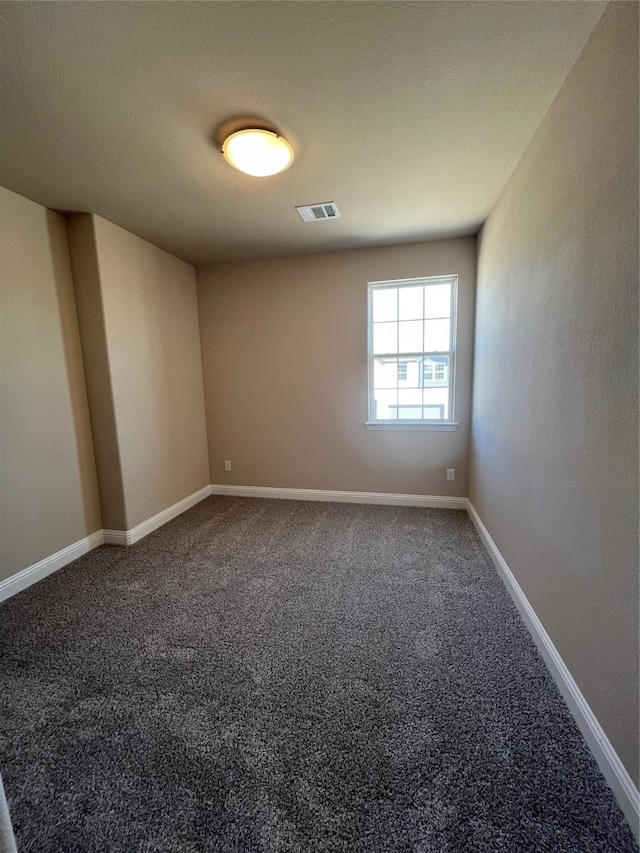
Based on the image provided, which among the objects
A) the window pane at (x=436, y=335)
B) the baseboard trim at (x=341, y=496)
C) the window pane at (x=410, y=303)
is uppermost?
the window pane at (x=410, y=303)

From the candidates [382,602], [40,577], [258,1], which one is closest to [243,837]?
[382,602]

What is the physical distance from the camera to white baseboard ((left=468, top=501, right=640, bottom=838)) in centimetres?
98

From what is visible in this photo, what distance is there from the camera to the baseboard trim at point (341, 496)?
3.37 meters

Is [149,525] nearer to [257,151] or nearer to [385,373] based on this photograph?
[385,373]

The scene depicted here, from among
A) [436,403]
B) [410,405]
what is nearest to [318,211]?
[410,405]

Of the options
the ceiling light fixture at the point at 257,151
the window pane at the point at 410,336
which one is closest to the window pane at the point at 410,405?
the window pane at the point at 410,336

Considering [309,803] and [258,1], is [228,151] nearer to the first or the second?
[258,1]

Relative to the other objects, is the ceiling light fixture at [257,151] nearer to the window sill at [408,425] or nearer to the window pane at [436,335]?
the window pane at [436,335]

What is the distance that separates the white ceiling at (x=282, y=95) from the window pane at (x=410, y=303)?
93 cm

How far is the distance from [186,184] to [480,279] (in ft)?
7.84

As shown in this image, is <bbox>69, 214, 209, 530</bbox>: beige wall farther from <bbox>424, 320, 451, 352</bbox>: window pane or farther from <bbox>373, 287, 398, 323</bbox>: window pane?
<bbox>424, 320, 451, 352</bbox>: window pane

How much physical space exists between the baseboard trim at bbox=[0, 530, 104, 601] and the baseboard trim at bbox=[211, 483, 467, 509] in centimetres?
140

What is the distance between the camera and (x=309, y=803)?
1.04 m

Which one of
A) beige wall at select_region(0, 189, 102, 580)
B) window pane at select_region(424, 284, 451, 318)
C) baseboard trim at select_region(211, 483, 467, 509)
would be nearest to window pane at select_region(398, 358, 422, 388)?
window pane at select_region(424, 284, 451, 318)
